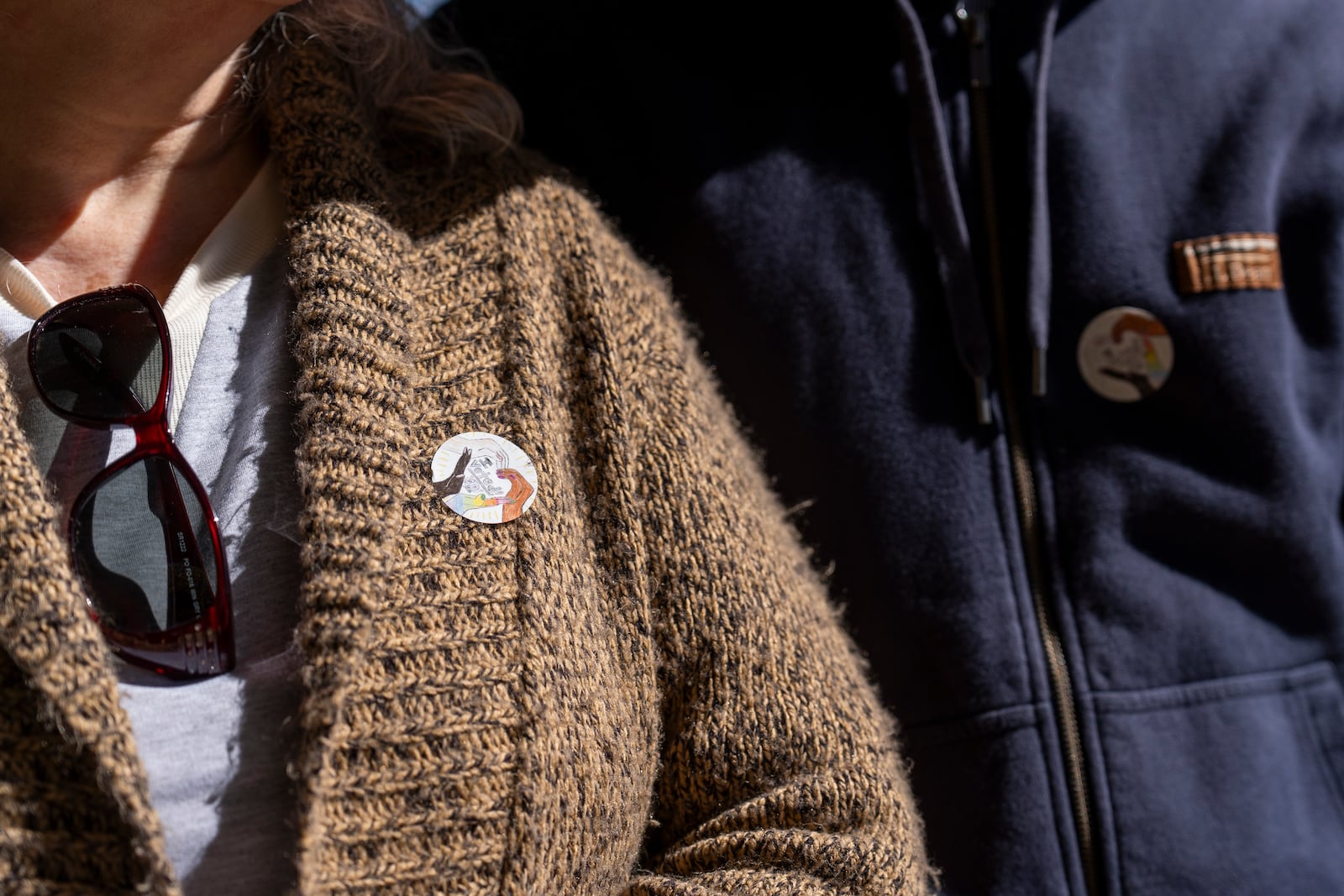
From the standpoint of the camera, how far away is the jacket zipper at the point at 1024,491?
3.92 ft

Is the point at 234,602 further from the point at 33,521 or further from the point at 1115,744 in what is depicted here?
the point at 1115,744

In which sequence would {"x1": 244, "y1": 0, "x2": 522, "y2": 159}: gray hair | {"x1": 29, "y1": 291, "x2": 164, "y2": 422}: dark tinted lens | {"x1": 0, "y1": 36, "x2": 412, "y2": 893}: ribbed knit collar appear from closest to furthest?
{"x1": 0, "y1": 36, "x2": 412, "y2": 893}: ribbed knit collar → {"x1": 29, "y1": 291, "x2": 164, "y2": 422}: dark tinted lens → {"x1": 244, "y1": 0, "x2": 522, "y2": 159}: gray hair

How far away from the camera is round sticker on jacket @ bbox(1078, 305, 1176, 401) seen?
4.05 ft

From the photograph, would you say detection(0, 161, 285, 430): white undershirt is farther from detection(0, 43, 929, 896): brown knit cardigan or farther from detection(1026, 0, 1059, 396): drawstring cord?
detection(1026, 0, 1059, 396): drawstring cord

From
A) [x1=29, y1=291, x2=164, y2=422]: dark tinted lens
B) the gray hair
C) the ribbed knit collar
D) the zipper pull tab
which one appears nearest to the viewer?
the ribbed knit collar

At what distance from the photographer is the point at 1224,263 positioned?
1.23 meters

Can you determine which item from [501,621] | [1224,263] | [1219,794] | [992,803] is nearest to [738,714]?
[501,621]

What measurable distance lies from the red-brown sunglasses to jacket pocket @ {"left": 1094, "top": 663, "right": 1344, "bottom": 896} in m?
0.98

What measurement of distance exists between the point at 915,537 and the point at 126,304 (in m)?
0.88

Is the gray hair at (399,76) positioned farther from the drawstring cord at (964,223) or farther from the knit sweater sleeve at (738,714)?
the drawstring cord at (964,223)

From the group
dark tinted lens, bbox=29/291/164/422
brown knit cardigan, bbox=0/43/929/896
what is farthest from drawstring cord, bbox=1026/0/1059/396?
dark tinted lens, bbox=29/291/164/422

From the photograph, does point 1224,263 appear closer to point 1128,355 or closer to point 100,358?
point 1128,355

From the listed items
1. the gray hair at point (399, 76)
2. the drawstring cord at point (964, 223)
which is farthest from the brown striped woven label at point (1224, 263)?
the gray hair at point (399, 76)

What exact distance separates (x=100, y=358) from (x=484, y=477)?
352 millimetres
